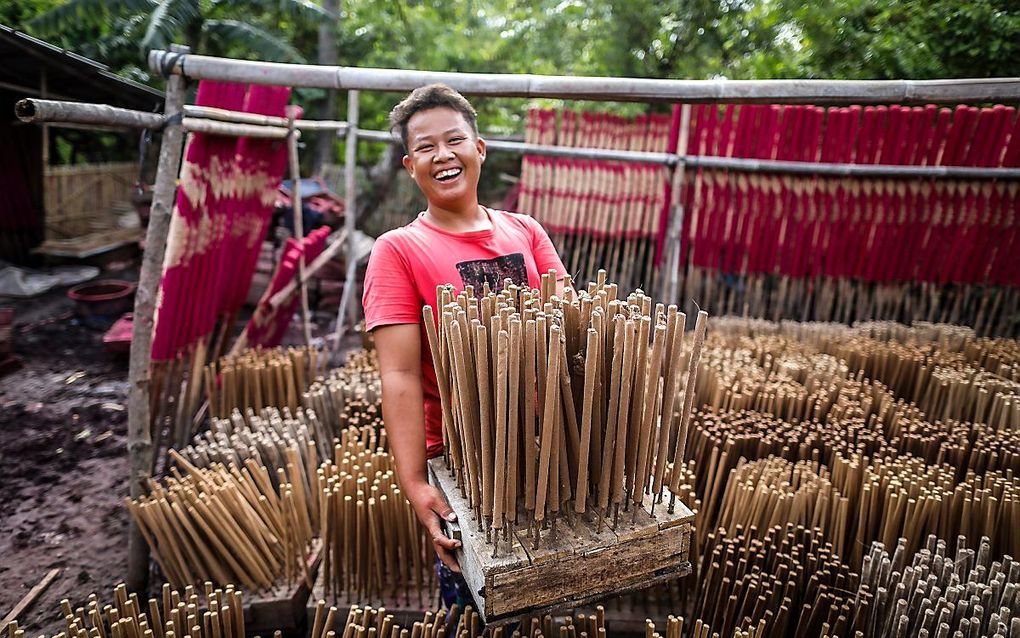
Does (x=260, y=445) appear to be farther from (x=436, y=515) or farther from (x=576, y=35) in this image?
(x=576, y=35)

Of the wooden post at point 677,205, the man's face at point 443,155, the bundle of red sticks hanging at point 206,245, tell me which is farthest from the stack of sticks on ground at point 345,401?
the wooden post at point 677,205

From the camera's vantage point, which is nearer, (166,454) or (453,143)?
(453,143)

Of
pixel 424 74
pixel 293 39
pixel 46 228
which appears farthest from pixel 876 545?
pixel 293 39

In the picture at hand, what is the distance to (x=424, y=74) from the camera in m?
2.37

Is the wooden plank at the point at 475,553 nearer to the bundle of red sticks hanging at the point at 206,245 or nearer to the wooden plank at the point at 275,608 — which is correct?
the wooden plank at the point at 275,608

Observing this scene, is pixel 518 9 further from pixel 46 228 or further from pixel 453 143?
pixel 453 143

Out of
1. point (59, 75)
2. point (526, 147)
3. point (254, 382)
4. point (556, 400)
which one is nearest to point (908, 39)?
point (526, 147)

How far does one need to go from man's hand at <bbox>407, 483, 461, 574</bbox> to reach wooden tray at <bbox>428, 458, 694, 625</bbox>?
0.15 ft

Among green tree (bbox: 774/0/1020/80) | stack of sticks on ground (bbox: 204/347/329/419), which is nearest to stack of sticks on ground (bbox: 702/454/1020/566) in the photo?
stack of sticks on ground (bbox: 204/347/329/419)

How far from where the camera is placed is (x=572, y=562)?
1324mm

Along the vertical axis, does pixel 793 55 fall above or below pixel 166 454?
above

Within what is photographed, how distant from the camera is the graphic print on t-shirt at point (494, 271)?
1707 millimetres

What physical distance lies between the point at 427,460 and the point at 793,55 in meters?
7.71

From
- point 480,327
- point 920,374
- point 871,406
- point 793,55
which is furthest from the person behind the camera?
point 793,55
